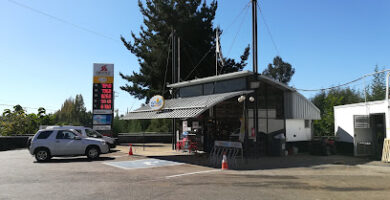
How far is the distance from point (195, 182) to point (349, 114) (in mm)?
12881

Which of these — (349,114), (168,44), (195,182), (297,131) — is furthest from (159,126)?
(195,182)

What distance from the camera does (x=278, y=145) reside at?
1727 centimetres

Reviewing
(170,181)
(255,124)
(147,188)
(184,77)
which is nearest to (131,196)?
(147,188)

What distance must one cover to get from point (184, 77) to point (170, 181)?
22.6 m

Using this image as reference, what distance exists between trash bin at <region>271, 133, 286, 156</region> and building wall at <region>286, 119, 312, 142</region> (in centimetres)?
161

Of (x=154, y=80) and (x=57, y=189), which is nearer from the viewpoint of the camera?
(x=57, y=189)

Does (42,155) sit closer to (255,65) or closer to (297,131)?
(255,65)

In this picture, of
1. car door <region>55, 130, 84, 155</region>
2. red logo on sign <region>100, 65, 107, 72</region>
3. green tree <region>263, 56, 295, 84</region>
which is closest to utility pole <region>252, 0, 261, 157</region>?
car door <region>55, 130, 84, 155</region>

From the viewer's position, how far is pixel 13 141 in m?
25.4

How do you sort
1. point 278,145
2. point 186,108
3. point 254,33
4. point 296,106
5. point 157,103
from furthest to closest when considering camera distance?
point 296,106, point 157,103, point 278,145, point 254,33, point 186,108

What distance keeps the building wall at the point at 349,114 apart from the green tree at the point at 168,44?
15410 millimetres

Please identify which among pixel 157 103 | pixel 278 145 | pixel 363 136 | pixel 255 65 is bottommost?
pixel 278 145

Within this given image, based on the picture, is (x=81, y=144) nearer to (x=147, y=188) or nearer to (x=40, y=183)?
(x=40, y=183)

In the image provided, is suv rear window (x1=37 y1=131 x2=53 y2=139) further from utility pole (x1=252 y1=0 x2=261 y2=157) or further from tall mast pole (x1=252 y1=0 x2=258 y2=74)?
tall mast pole (x1=252 y1=0 x2=258 y2=74)
